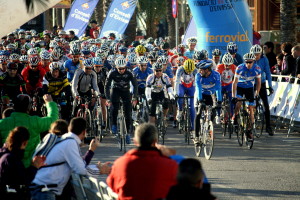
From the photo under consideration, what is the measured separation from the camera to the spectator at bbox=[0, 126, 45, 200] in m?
8.30

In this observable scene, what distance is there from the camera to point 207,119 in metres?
15.4

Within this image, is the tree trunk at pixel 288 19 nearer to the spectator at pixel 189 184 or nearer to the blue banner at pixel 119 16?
the blue banner at pixel 119 16

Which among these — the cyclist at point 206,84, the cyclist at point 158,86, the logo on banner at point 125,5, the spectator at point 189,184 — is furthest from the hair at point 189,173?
the logo on banner at point 125,5

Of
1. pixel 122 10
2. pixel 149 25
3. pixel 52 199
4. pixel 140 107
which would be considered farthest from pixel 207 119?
pixel 149 25

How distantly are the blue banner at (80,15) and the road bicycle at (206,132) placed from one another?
20.8 m

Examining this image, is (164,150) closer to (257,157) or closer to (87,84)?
(257,157)

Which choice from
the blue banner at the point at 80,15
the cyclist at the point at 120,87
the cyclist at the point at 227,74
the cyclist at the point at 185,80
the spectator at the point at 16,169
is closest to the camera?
the spectator at the point at 16,169

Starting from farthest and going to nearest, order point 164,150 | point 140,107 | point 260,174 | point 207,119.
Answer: point 140,107 → point 207,119 → point 260,174 → point 164,150

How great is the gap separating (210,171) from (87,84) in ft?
17.6

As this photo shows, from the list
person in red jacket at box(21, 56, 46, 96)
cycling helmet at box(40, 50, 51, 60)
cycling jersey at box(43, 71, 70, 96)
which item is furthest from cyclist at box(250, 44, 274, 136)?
cycling helmet at box(40, 50, 51, 60)

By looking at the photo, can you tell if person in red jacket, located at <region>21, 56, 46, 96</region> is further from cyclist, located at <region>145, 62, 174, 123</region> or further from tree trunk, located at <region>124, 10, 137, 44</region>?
tree trunk, located at <region>124, 10, 137, 44</region>

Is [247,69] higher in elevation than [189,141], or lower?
higher

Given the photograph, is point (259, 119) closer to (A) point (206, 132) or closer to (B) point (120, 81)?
(B) point (120, 81)

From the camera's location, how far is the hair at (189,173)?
237 inches
